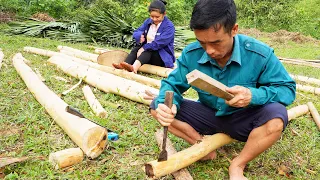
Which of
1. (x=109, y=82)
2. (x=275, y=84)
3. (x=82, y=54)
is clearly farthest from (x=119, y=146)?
(x=82, y=54)

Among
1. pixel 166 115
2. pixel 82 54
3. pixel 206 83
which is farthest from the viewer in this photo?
pixel 82 54

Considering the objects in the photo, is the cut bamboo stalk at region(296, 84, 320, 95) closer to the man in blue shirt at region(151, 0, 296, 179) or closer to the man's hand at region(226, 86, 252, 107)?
the man in blue shirt at region(151, 0, 296, 179)

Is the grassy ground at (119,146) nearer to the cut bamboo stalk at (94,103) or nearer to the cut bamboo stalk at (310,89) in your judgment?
the cut bamboo stalk at (94,103)

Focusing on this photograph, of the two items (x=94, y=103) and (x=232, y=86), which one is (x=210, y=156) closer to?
(x=232, y=86)

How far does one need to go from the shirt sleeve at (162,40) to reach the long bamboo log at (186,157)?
9.64 feet

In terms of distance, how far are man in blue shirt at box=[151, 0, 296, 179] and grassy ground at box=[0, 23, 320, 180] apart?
0.33 meters

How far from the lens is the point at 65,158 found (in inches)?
95.9

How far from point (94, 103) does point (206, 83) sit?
214 centimetres

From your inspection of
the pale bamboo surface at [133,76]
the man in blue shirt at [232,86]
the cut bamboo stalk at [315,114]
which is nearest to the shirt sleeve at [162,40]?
the pale bamboo surface at [133,76]

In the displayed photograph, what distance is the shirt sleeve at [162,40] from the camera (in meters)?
5.27

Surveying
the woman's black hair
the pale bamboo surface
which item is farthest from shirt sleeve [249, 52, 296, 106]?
the woman's black hair

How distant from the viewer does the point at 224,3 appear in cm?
202

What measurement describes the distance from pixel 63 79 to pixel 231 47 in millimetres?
3200

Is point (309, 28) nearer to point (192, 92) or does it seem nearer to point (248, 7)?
point (248, 7)
